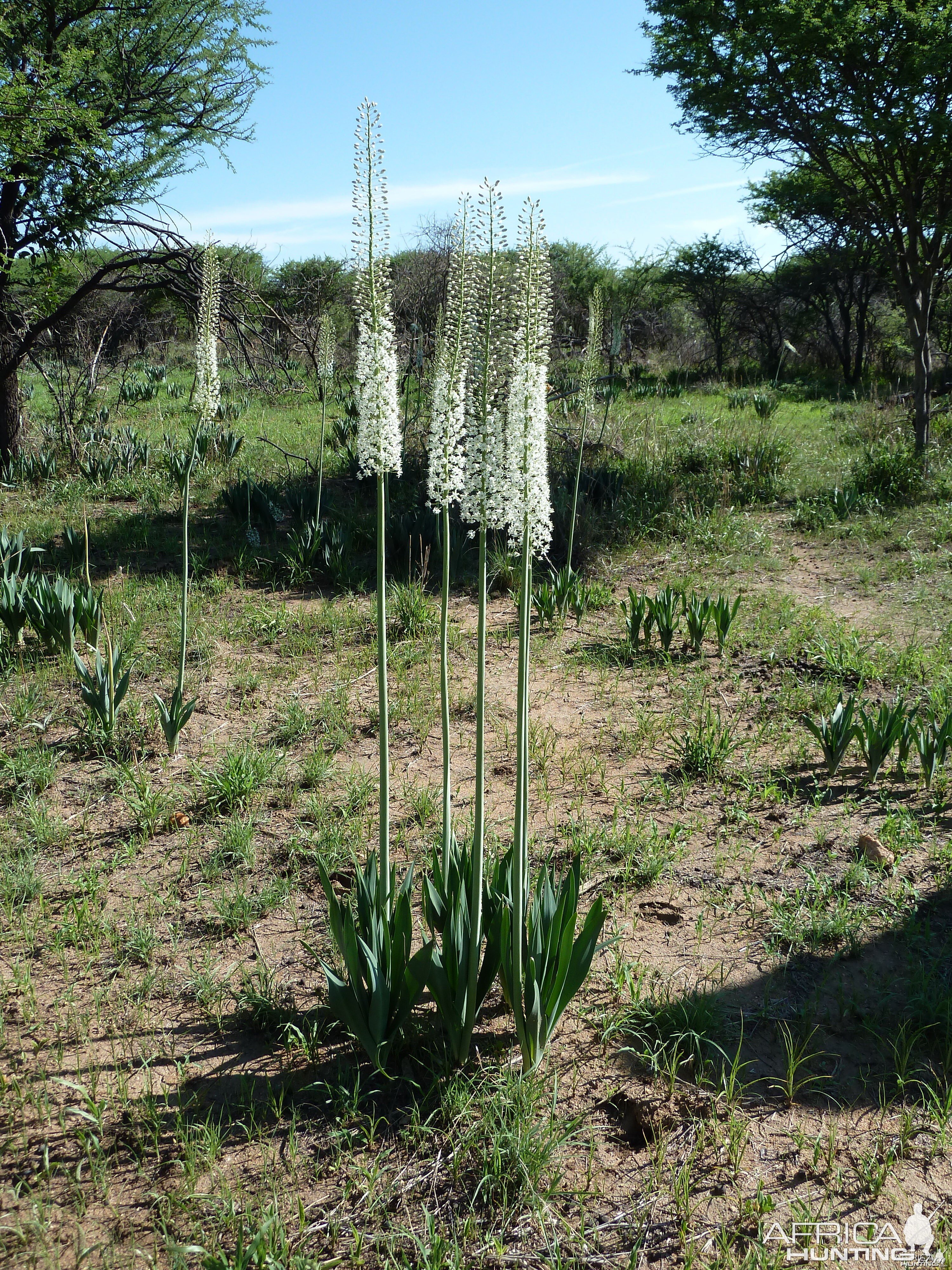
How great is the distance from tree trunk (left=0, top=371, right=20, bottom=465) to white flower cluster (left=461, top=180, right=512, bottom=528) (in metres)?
9.99

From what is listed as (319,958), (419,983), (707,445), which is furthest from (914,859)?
(707,445)

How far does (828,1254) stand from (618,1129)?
666mm

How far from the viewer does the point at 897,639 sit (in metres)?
6.71

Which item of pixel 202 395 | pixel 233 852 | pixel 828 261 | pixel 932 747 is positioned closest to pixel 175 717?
pixel 233 852

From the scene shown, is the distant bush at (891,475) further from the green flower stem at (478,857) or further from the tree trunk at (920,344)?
the green flower stem at (478,857)

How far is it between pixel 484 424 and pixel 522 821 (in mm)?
1209

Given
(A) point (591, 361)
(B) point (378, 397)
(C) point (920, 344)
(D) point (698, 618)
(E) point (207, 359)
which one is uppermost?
(C) point (920, 344)

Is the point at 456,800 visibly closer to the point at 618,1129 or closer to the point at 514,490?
the point at 618,1129

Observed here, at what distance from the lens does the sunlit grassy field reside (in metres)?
2.43

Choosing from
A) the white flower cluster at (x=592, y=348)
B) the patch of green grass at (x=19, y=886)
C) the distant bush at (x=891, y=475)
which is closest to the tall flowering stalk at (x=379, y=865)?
the patch of green grass at (x=19, y=886)

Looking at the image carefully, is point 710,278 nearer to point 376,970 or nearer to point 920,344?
point 920,344

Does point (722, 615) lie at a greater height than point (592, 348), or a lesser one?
lesser

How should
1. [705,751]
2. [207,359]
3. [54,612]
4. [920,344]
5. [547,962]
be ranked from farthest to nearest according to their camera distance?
[920,344]
[54,612]
[705,751]
[207,359]
[547,962]

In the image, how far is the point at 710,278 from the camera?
2562 cm
